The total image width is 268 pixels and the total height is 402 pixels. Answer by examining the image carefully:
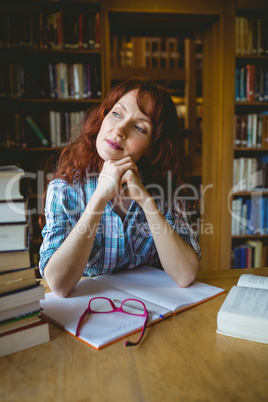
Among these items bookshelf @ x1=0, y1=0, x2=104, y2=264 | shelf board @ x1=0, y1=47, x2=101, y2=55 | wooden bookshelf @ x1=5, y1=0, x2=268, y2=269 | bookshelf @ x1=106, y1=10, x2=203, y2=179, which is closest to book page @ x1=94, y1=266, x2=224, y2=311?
bookshelf @ x1=0, y1=0, x2=104, y2=264

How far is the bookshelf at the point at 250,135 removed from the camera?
2594 millimetres

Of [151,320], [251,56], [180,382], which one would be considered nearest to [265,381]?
[180,382]

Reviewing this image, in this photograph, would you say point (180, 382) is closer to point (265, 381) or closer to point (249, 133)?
point (265, 381)

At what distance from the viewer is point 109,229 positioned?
47.4 inches

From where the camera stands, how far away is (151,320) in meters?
0.74

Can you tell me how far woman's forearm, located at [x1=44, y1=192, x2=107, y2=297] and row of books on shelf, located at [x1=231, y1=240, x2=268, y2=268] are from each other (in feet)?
6.82

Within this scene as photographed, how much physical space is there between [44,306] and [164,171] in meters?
0.82

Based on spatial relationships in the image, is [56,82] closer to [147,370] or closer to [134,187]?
[134,187]

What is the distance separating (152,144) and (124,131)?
0.75ft

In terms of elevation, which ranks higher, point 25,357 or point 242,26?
point 242,26

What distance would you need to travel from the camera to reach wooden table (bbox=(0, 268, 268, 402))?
0.52 meters

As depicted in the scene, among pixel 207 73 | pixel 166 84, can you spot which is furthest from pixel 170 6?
pixel 166 84

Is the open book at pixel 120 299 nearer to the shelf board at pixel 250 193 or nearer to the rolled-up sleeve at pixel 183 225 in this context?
the rolled-up sleeve at pixel 183 225

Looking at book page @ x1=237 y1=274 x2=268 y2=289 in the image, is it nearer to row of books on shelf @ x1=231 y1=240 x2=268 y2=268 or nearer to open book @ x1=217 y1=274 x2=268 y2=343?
open book @ x1=217 y1=274 x2=268 y2=343
